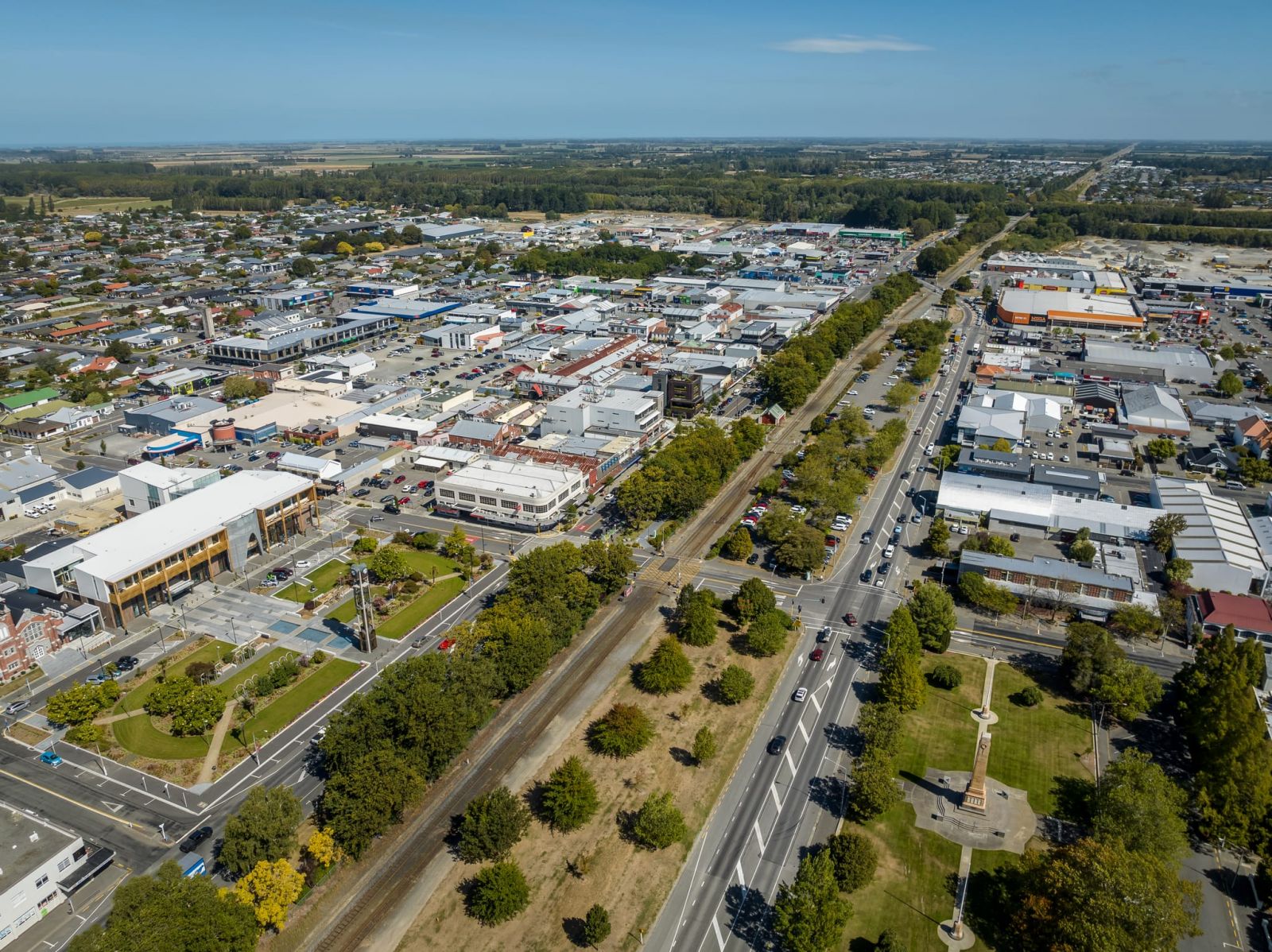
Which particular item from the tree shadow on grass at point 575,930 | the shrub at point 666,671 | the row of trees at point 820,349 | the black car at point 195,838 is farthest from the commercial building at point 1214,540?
the black car at point 195,838

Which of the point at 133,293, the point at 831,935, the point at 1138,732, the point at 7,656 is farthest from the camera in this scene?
the point at 133,293

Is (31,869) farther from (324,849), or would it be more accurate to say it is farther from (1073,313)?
(1073,313)

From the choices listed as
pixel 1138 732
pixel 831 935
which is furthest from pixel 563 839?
pixel 1138 732

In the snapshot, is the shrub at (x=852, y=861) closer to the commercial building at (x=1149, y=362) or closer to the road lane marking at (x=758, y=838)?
the road lane marking at (x=758, y=838)

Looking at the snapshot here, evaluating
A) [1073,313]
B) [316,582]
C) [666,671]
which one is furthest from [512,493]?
[1073,313]

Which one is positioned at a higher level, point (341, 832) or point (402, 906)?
point (341, 832)

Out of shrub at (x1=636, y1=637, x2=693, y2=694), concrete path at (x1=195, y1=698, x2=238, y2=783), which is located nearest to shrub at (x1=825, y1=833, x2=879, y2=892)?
shrub at (x1=636, y1=637, x2=693, y2=694)

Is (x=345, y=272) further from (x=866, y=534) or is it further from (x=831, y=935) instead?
(x=831, y=935)
